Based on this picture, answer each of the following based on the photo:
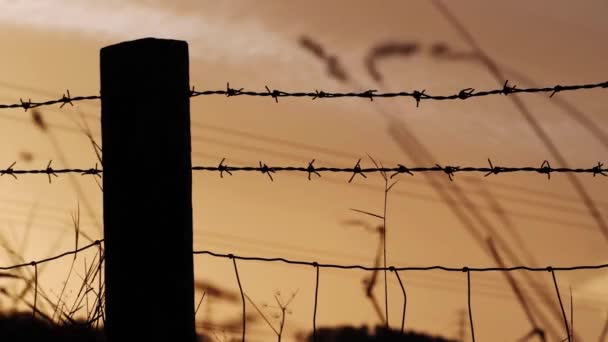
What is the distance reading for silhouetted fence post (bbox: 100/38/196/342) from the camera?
9.98ft

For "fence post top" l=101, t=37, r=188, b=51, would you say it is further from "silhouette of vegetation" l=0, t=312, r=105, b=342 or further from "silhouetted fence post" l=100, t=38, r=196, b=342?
"silhouette of vegetation" l=0, t=312, r=105, b=342

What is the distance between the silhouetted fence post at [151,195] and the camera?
3041 millimetres

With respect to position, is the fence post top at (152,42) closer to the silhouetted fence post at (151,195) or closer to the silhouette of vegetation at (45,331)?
the silhouetted fence post at (151,195)

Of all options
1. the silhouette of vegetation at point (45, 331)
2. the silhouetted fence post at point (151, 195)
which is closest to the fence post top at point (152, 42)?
the silhouetted fence post at point (151, 195)

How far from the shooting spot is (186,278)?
3062 mm

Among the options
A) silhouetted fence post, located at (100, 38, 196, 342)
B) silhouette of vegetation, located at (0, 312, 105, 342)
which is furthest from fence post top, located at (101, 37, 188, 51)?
silhouette of vegetation, located at (0, 312, 105, 342)

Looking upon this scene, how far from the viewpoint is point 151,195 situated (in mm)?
3045

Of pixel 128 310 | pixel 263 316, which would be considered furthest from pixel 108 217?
pixel 263 316

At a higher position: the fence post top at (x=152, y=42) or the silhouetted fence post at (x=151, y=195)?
the fence post top at (x=152, y=42)

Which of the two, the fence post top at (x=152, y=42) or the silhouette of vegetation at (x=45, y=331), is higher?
the fence post top at (x=152, y=42)

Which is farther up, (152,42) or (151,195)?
(152,42)

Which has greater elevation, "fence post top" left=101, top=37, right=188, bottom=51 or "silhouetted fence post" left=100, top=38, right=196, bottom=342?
"fence post top" left=101, top=37, right=188, bottom=51

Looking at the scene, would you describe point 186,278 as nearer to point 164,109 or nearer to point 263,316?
point 164,109

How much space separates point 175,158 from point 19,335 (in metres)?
1.36
